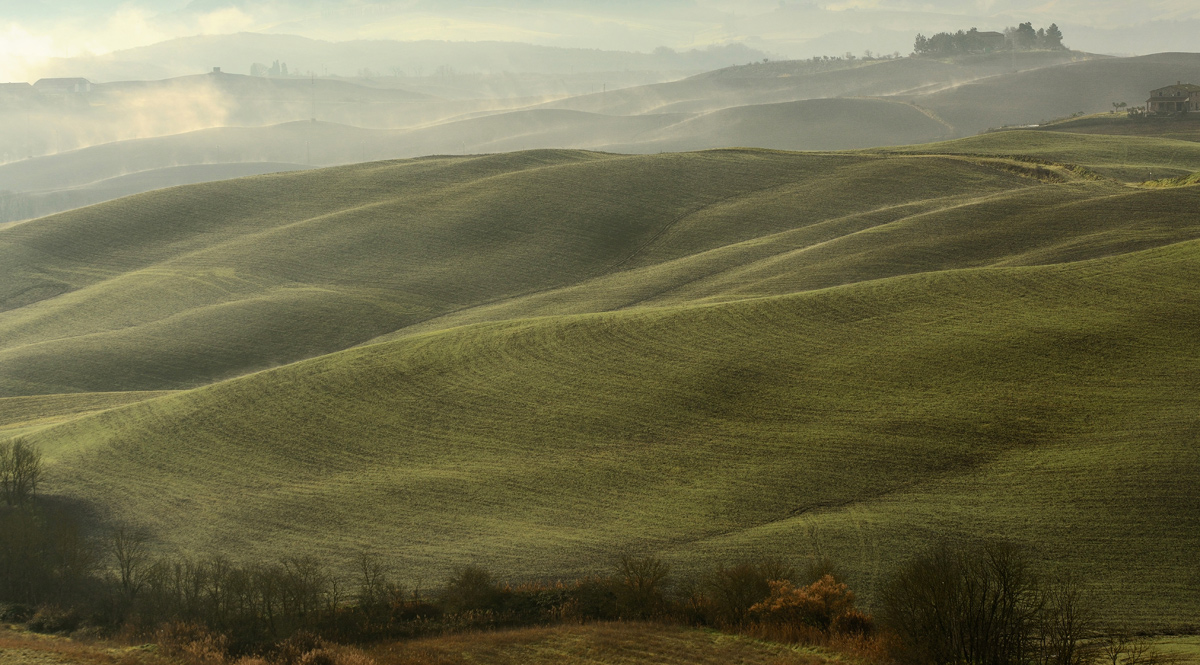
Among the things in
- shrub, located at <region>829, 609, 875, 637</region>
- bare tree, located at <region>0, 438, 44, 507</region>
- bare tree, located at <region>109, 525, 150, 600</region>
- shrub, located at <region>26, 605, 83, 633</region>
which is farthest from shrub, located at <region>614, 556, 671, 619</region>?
bare tree, located at <region>0, 438, 44, 507</region>

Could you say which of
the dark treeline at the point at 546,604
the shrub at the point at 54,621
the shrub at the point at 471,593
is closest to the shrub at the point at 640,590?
the dark treeline at the point at 546,604

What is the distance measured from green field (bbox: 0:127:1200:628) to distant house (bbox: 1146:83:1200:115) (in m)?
59.9

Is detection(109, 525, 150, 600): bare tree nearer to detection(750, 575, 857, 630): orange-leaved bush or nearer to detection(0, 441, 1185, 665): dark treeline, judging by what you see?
→ detection(0, 441, 1185, 665): dark treeline

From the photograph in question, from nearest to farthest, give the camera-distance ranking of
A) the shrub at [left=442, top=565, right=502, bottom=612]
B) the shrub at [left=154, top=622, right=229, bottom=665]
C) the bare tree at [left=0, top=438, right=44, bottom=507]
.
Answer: the shrub at [left=154, top=622, right=229, bottom=665] → the shrub at [left=442, top=565, right=502, bottom=612] → the bare tree at [left=0, top=438, right=44, bottom=507]

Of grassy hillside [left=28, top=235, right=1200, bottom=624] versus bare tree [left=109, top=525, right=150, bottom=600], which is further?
grassy hillside [left=28, top=235, right=1200, bottom=624]

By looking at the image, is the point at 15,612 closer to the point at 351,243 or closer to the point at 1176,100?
the point at 351,243

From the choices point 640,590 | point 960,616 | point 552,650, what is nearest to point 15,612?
point 552,650

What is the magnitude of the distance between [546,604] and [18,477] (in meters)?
21.9

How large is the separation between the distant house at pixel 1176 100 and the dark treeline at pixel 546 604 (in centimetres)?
12149

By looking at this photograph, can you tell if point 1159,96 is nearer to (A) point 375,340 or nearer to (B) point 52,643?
(A) point 375,340

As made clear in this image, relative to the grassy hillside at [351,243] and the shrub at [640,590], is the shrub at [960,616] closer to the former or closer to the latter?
the shrub at [640,590]

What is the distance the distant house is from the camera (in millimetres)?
118812

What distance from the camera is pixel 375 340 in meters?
62.0

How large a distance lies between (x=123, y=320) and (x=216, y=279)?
8.66 m
